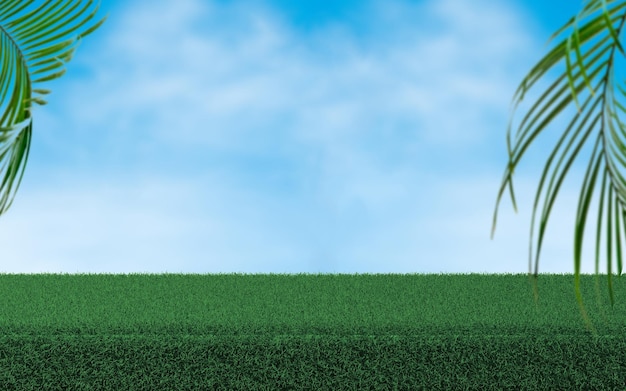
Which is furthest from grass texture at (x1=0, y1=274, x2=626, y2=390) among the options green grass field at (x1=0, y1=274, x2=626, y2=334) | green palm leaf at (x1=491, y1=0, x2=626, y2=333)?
green palm leaf at (x1=491, y1=0, x2=626, y2=333)

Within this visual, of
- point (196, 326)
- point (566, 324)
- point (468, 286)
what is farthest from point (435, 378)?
point (468, 286)

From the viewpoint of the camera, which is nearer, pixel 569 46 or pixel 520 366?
pixel 569 46

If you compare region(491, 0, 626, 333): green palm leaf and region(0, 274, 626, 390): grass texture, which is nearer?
region(491, 0, 626, 333): green palm leaf

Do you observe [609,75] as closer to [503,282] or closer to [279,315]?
[279,315]

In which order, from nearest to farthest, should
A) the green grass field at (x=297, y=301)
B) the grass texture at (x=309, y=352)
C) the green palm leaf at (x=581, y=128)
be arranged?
the green palm leaf at (x=581, y=128) → the grass texture at (x=309, y=352) → the green grass field at (x=297, y=301)

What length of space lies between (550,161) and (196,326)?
3.43m

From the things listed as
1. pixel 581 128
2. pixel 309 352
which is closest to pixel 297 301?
pixel 309 352

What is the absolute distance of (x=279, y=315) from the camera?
5207mm

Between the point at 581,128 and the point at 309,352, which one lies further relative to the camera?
the point at 309,352

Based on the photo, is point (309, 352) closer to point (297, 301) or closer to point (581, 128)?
point (297, 301)

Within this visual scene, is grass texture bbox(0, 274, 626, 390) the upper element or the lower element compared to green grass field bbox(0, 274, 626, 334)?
lower

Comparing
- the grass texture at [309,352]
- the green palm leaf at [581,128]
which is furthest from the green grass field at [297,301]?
the green palm leaf at [581,128]

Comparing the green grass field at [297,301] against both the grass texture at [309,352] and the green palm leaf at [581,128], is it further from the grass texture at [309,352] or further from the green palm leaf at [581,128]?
the green palm leaf at [581,128]

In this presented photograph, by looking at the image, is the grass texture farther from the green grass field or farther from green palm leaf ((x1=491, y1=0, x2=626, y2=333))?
green palm leaf ((x1=491, y1=0, x2=626, y2=333))
